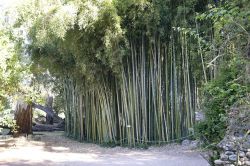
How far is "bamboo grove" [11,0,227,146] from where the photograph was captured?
6.30 metres

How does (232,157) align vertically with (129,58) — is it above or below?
below

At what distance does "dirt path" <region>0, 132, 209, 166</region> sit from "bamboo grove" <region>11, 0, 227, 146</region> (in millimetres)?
560

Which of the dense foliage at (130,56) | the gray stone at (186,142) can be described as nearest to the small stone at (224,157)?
the dense foliage at (130,56)

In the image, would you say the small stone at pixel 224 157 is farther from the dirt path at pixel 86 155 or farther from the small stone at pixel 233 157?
the dirt path at pixel 86 155

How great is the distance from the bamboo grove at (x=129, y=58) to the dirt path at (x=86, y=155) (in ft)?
1.84

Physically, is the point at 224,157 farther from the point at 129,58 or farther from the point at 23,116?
the point at 23,116

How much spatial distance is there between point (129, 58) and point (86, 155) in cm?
223

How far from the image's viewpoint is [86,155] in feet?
21.3

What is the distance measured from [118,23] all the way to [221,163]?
3555 mm

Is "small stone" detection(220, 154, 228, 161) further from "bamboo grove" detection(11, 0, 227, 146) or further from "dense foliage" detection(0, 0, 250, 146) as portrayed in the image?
"bamboo grove" detection(11, 0, 227, 146)

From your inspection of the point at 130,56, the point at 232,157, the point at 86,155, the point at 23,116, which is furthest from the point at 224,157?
the point at 23,116

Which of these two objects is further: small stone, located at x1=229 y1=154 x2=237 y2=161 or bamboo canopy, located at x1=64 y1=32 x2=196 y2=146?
bamboo canopy, located at x1=64 y1=32 x2=196 y2=146

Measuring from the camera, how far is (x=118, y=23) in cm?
641

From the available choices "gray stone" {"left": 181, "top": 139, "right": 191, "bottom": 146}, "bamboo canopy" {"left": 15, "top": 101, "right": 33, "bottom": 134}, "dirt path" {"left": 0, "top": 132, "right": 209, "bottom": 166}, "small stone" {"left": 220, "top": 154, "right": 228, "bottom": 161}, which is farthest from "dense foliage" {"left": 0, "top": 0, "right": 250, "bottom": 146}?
"small stone" {"left": 220, "top": 154, "right": 228, "bottom": 161}
